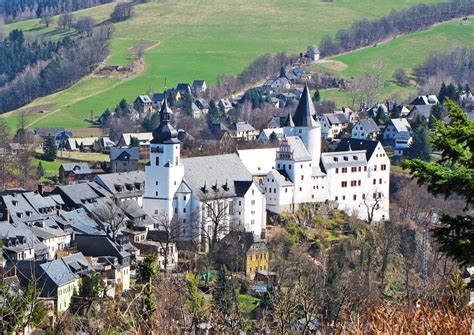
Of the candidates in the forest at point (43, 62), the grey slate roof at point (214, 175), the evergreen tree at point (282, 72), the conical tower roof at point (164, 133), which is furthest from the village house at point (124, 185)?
the evergreen tree at point (282, 72)

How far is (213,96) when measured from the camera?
3789 inches

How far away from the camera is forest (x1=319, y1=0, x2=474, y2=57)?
112625 millimetres

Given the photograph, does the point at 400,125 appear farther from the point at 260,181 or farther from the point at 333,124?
the point at 260,181

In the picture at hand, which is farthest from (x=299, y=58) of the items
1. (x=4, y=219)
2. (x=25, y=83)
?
(x=4, y=219)

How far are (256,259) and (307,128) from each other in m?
10.4

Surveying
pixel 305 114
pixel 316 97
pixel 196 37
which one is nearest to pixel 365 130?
pixel 305 114

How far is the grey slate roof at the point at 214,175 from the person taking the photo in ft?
157

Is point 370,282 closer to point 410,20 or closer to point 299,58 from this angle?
point 299,58

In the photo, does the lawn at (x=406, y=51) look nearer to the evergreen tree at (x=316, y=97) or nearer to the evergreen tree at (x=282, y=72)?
the evergreen tree at (x=282, y=72)

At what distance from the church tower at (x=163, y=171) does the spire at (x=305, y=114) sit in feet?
24.3

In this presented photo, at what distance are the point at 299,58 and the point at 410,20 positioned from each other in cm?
1652

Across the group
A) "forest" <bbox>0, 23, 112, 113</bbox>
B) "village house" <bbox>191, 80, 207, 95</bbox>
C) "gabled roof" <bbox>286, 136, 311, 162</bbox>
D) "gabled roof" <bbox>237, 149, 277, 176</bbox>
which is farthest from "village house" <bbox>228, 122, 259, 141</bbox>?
"forest" <bbox>0, 23, 112, 113</bbox>

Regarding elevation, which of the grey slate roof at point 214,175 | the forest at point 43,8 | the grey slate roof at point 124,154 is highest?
the grey slate roof at point 214,175

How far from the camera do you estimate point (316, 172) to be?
5216 cm
